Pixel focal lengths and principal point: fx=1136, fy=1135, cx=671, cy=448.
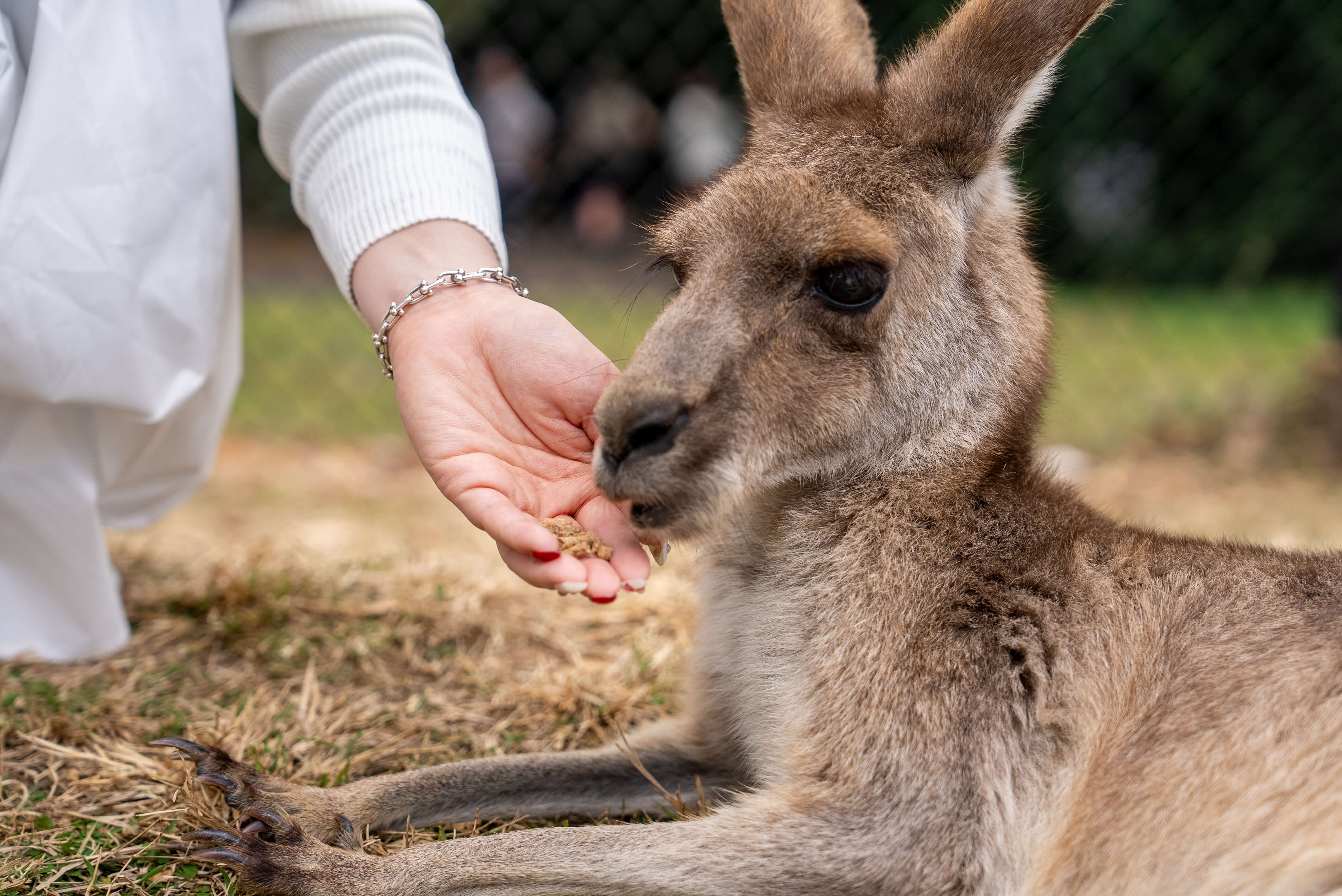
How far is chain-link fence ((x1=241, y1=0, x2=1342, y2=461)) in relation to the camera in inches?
324

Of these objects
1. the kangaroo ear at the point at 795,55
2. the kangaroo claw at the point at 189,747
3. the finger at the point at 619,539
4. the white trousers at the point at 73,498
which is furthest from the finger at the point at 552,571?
the white trousers at the point at 73,498

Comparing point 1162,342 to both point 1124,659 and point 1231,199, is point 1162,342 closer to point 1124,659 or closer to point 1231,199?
point 1231,199

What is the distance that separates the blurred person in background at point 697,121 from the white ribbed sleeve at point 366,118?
207 inches

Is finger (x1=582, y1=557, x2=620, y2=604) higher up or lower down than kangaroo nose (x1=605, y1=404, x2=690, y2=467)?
lower down

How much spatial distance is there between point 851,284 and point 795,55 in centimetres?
75

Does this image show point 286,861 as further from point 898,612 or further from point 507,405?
point 898,612

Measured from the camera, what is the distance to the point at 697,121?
29.7ft

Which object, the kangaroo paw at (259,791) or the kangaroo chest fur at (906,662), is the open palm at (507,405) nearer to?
the kangaroo chest fur at (906,662)

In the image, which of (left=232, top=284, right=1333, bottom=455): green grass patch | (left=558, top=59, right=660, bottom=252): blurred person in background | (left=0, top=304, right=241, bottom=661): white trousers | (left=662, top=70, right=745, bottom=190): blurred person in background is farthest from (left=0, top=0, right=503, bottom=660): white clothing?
(left=558, top=59, right=660, bottom=252): blurred person in background

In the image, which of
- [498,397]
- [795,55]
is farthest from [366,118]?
[795,55]

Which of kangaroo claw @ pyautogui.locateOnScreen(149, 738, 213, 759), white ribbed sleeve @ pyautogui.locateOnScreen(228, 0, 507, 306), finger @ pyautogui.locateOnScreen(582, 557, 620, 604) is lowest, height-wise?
kangaroo claw @ pyautogui.locateOnScreen(149, 738, 213, 759)

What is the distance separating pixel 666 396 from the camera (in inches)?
89.3

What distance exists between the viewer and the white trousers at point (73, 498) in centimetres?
327

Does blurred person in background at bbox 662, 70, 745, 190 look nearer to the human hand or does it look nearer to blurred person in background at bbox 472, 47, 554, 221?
blurred person in background at bbox 472, 47, 554, 221
